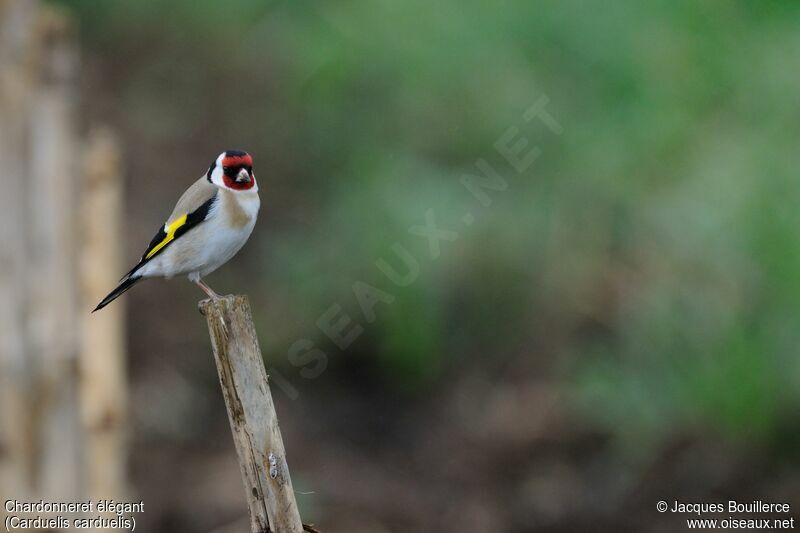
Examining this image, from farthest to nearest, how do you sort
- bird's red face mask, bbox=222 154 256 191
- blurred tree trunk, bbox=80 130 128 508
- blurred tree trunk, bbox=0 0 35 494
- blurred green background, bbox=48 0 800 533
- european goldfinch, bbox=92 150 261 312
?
blurred green background, bbox=48 0 800 533
blurred tree trunk, bbox=80 130 128 508
blurred tree trunk, bbox=0 0 35 494
european goldfinch, bbox=92 150 261 312
bird's red face mask, bbox=222 154 256 191

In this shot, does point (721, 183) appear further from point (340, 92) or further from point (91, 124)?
point (91, 124)

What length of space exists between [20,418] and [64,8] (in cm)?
673

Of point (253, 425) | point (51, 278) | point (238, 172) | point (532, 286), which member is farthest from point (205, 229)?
point (532, 286)

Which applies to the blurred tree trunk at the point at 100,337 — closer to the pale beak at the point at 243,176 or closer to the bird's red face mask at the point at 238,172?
the bird's red face mask at the point at 238,172

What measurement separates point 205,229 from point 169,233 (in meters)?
0.17

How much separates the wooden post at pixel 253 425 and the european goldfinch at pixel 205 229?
0.80 metres

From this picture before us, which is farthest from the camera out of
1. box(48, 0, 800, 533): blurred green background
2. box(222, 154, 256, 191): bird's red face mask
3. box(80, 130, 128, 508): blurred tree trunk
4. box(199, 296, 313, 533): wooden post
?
box(48, 0, 800, 533): blurred green background

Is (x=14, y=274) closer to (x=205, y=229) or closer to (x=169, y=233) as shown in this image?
(x=169, y=233)

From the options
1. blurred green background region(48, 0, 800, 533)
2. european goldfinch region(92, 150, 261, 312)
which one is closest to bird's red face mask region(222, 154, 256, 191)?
european goldfinch region(92, 150, 261, 312)

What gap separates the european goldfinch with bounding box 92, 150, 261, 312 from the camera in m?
3.96

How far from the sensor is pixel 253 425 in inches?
121

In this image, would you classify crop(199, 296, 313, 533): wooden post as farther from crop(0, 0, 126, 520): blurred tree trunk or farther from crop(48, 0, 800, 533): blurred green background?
crop(48, 0, 800, 533): blurred green background

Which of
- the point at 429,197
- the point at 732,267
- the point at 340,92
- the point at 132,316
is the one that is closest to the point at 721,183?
the point at 732,267

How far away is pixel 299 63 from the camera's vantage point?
1001 centimetres
